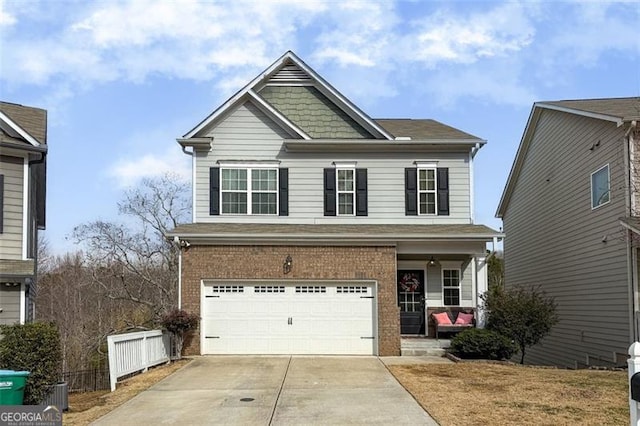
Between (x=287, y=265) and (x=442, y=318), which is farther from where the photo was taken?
(x=442, y=318)

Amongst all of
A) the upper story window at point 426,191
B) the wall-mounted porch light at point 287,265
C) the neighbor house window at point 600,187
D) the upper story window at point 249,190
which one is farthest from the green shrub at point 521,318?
the upper story window at point 249,190

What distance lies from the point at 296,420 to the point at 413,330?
10.4 metres

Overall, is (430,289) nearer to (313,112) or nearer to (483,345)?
(483,345)

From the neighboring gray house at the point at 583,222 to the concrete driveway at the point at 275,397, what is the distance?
19.7 feet

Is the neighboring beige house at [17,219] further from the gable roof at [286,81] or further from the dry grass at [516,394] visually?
the dry grass at [516,394]

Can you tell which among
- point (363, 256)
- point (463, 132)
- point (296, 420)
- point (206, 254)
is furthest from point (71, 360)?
point (296, 420)

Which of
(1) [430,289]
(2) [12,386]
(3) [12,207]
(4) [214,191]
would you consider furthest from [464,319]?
(2) [12,386]

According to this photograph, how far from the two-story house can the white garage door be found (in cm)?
3

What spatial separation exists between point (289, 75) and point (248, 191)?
3.94 m

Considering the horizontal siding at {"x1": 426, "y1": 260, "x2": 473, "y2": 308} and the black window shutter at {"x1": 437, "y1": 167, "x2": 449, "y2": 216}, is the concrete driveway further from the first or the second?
the black window shutter at {"x1": 437, "y1": 167, "x2": 449, "y2": 216}

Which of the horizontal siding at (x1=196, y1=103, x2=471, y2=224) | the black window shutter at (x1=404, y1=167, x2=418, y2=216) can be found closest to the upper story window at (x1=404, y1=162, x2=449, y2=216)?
the black window shutter at (x1=404, y1=167, x2=418, y2=216)

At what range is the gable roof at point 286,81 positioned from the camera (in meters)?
18.7

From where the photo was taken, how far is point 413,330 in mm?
19109

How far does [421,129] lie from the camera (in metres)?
20.7
